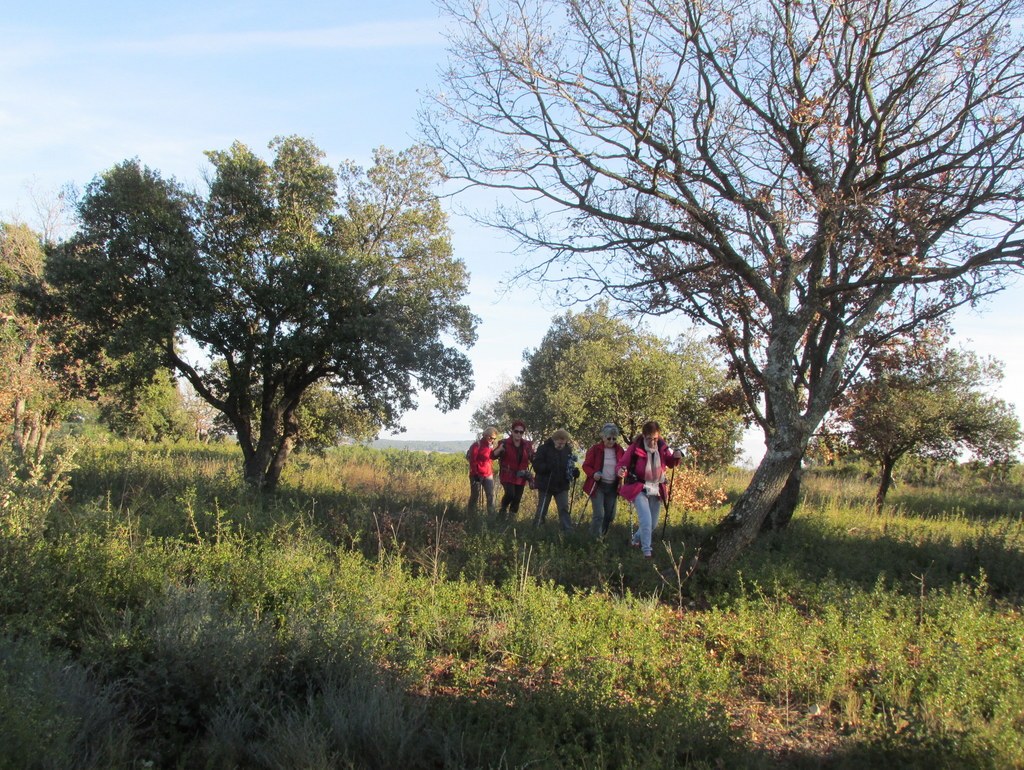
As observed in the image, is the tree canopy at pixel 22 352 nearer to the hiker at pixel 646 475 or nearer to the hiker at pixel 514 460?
the hiker at pixel 514 460

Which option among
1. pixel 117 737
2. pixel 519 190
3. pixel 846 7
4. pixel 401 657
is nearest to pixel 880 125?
pixel 846 7

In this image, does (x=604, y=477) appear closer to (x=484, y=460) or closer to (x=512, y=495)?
(x=512, y=495)

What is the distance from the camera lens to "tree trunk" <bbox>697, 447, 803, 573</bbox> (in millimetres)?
7723

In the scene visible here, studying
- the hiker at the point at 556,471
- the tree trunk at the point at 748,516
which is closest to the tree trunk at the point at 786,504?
the tree trunk at the point at 748,516

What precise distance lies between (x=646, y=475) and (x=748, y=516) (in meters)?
1.42

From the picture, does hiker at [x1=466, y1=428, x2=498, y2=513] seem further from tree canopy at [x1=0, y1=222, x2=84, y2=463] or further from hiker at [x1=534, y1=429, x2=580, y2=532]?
tree canopy at [x1=0, y1=222, x2=84, y2=463]

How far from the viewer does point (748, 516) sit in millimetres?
7781

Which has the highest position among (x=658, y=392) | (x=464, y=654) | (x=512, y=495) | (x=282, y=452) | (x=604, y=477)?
(x=658, y=392)

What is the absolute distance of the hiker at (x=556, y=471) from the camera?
10.5 m

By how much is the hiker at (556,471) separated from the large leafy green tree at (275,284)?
421cm

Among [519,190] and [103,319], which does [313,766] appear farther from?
[103,319]

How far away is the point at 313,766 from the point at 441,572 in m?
3.56

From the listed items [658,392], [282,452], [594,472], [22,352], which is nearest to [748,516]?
[594,472]

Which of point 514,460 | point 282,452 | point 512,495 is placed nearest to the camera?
point 514,460
